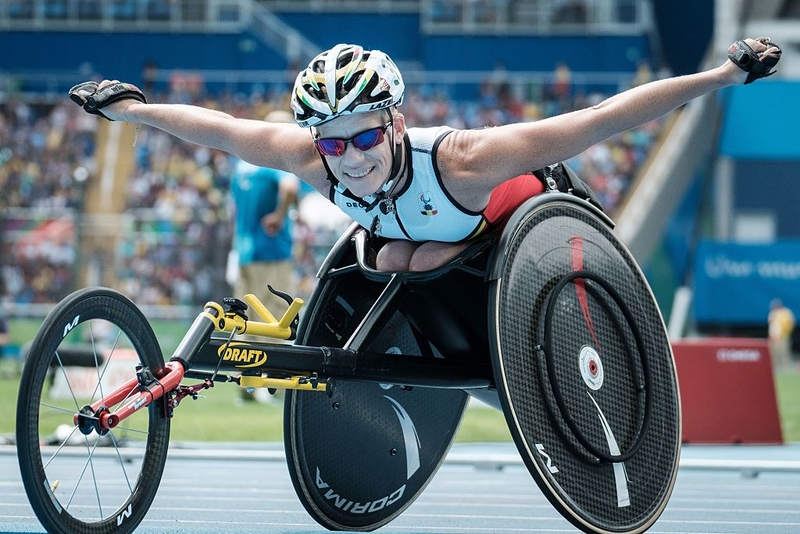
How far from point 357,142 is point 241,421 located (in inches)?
287

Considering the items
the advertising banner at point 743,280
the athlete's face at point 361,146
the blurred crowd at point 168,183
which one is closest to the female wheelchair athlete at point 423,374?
the athlete's face at point 361,146

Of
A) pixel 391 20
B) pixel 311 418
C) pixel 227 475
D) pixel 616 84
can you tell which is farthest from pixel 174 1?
pixel 311 418

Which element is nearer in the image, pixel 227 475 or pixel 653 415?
pixel 653 415

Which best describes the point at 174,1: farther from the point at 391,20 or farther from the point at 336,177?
the point at 336,177

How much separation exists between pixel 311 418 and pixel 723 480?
3402 millimetres

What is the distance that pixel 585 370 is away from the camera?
436 centimetres

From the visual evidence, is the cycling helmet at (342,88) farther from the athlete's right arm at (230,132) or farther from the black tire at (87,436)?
the black tire at (87,436)

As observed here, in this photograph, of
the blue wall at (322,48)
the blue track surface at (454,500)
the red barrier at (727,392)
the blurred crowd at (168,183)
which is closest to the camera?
the blue track surface at (454,500)

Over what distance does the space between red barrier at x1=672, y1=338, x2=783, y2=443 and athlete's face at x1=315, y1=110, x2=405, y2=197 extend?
5721mm

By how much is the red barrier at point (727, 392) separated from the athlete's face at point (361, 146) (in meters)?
5.72

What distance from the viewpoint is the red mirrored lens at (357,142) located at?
4.18 m

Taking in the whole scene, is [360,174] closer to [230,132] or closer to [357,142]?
[357,142]

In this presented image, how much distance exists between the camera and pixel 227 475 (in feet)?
23.8

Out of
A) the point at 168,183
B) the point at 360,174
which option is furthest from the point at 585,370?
the point at 168,183
